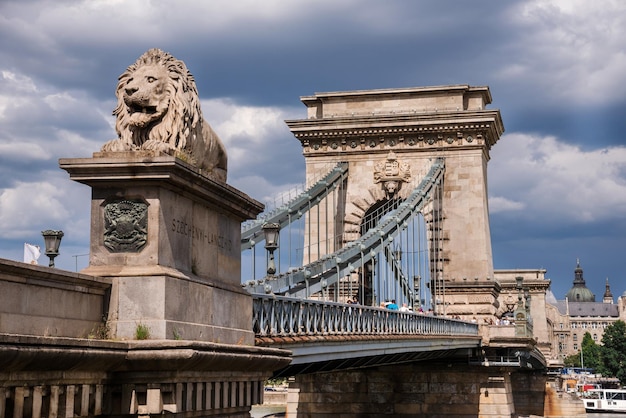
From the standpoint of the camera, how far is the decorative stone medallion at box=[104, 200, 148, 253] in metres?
12.0

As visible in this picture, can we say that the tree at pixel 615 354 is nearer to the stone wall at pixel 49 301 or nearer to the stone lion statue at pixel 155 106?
the stone lion statue at pixel 155 106

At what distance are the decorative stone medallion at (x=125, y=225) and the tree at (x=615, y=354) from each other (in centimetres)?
15779

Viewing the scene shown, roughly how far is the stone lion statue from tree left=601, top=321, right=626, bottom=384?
15720cm

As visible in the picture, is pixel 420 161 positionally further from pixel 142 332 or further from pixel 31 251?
pixel 142 332

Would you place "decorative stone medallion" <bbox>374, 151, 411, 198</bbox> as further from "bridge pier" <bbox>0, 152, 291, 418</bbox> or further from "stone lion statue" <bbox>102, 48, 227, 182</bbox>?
"stone lion statue" <bbox>102, 48, 227, 182</bbox>

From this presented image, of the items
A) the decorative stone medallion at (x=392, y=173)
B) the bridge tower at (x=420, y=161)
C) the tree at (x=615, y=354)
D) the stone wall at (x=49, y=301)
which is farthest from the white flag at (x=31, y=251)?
the tree at (x=615, y=354)

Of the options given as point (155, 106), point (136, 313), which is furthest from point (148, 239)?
point (155, 106)

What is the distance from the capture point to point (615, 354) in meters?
165

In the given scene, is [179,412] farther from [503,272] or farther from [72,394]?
[503,272]

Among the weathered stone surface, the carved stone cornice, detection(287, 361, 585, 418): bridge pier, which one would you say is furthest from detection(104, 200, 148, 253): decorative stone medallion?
the carved stone cornice

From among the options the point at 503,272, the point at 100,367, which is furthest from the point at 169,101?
the point at 503,272

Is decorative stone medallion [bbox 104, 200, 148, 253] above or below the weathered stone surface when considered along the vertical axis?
below

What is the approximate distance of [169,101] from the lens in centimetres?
1258

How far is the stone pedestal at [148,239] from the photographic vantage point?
11758 millimetres
